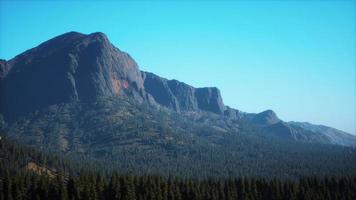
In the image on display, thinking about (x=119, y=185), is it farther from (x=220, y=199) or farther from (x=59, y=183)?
(x=220, y=199)

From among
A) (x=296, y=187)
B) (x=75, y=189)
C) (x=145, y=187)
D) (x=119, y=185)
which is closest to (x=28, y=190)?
(x=75, y=189)

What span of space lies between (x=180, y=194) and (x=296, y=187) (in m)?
53.1

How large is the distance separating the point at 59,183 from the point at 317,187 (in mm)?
110344

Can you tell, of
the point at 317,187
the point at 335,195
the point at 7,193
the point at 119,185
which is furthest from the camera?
the point at 317,187

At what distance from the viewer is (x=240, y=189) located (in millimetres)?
172875

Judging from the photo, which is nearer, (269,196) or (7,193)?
(7,193)

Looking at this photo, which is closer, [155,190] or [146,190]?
[146,190]

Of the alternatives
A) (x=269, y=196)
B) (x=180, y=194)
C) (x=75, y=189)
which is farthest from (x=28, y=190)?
(x=269, y=196)

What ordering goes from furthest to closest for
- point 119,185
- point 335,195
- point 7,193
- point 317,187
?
point 317,187, point 335,195, point 119,185, point 7,193

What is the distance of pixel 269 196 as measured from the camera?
173 meters

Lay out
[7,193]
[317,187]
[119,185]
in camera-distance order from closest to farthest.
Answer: [7,193]
[119,185]
[317,187]

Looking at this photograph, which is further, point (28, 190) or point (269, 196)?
point (269, 196)

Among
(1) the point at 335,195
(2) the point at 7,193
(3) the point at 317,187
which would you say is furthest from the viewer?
(3) the point at 317,187

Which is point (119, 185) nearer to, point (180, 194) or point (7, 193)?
point (180, 194)
